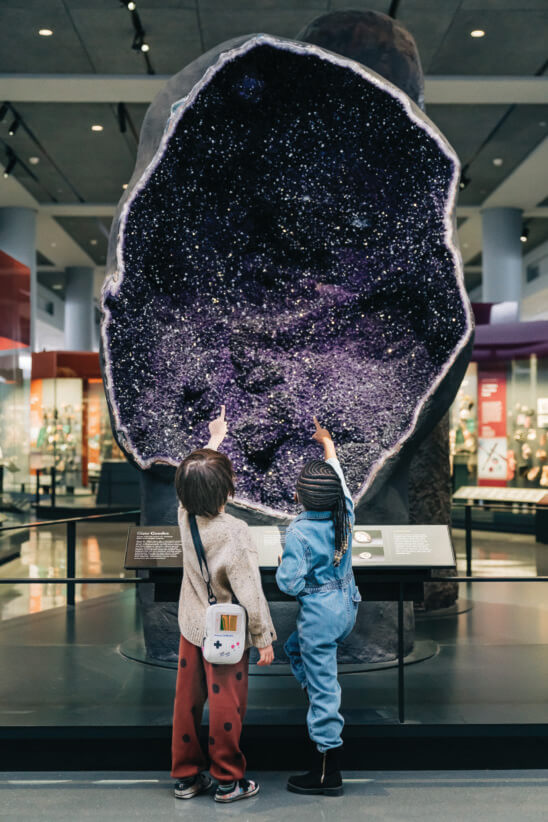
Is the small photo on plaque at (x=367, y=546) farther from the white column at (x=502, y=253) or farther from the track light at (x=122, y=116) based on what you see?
the white column at (x=502, y=253)

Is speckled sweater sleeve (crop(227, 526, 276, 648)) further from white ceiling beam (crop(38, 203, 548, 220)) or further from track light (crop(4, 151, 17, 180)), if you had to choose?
white ceiling beam (crop(38, 203, 548, 220))

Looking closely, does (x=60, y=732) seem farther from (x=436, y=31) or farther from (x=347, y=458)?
(x=436, y=31)

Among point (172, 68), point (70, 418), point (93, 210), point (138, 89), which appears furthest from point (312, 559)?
point (70, 418)

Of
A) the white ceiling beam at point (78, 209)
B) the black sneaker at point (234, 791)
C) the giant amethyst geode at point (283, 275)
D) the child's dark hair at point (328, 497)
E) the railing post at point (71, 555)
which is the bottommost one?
the black sneaker at point (234, 791)

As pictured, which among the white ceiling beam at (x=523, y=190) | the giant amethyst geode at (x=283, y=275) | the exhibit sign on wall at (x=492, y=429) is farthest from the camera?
the exhibit sign on wall at (x=492, y=429)

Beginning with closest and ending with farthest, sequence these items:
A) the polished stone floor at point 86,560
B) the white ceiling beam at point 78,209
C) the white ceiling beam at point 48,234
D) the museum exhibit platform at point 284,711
→ 1. the museum exhibit platform at point 284,711
2. the polished stone floor at point 86,560
3. the white ceiling beam at point 48,234
4. the white ceiling beam at point 78,209

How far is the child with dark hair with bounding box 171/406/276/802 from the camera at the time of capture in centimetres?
260

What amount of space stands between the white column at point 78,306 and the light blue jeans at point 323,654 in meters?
15.6

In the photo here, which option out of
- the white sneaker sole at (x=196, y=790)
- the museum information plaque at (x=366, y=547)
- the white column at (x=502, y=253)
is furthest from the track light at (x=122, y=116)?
the white sneaker sole at (x=196, y=790)

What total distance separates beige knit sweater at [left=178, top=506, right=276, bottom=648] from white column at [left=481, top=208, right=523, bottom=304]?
11.9 metres

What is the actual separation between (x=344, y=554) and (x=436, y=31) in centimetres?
692

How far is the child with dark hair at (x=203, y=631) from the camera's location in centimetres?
260

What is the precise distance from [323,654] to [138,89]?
318 inches

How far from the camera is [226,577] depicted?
262 centimetres
